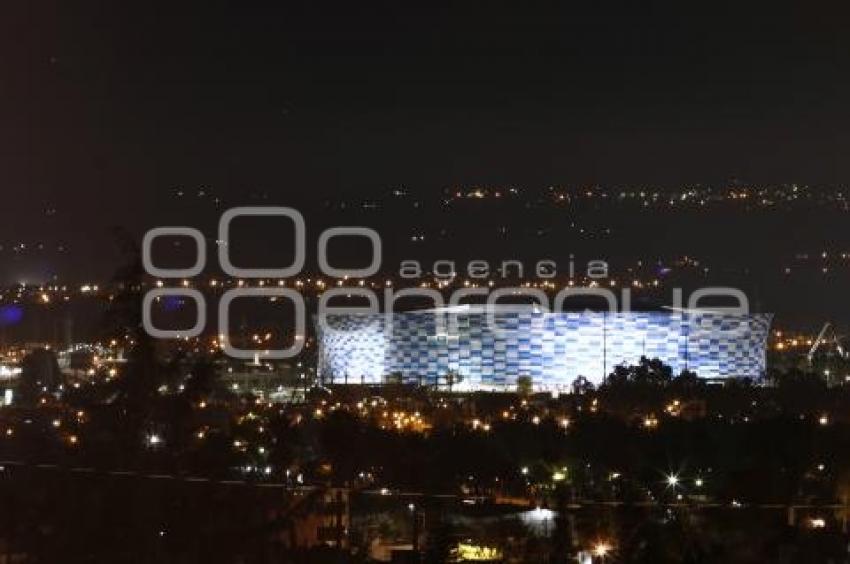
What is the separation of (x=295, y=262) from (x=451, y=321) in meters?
22.4

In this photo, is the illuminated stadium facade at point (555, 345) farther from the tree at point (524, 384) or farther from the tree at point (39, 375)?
the tree at point (39, 375)

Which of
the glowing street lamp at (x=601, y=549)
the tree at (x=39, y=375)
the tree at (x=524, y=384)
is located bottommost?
the glowing street lamp at (x=601, y=549)

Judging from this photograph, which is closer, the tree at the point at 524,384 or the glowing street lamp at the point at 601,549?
the glowing street lamp at the point at 601,549

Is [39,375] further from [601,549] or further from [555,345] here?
[601,549]

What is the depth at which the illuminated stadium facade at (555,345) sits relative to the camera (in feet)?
123

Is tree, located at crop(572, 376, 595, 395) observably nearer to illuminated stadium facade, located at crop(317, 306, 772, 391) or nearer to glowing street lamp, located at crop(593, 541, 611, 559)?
illuminated stadium facade, located at crop(317, 306, 772, 391)

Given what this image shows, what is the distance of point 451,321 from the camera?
126 ft

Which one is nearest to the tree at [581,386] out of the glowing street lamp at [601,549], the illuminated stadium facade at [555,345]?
the illuminated stadium facade at [555,345]

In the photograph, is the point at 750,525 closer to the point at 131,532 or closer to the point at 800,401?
the point at 131,532

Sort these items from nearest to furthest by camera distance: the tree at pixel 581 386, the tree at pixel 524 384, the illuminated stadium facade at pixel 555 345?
the tree at pixel 581 386 → the tree at pixel 524 384 → the illuminated stadium facade at pixel 555 345

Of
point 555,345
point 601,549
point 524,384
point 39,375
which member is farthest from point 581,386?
point 601,549

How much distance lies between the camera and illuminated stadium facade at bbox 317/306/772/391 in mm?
37562

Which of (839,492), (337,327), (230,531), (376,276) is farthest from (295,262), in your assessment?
(230,531)

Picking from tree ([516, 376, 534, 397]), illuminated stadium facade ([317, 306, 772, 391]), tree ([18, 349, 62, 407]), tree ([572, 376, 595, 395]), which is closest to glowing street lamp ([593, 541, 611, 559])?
tree ([18, 349, 62, 407])
